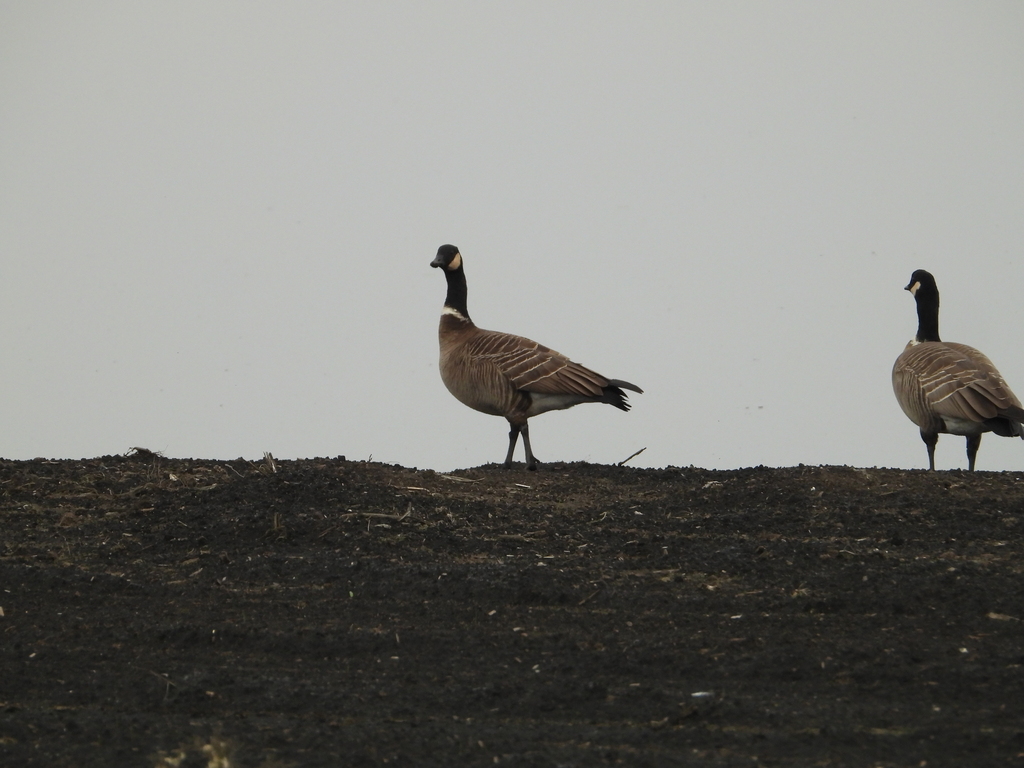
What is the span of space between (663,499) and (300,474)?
Answer: 2815 mm

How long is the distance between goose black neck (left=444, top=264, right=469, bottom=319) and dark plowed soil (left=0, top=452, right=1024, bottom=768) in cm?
407

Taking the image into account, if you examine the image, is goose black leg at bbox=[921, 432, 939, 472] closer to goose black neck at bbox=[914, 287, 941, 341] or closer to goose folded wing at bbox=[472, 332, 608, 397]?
goose black neck at bbox=[914, 287, 941, 341]

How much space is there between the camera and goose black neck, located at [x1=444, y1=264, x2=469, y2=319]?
44.0 ft

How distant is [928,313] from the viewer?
13.9m

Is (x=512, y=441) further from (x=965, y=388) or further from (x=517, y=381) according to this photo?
(x=965, y=388)

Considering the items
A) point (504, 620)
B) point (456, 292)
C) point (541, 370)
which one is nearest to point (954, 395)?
point (541, 370)

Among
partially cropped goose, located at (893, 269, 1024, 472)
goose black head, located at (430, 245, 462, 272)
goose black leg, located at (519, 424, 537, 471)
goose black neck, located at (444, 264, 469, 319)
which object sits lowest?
goose black leg, located at (519, 424, 537, 471)

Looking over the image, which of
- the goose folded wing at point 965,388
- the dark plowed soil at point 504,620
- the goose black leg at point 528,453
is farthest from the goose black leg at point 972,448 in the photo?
the goose black leg at point 528,453

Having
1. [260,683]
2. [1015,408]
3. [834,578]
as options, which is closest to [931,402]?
[1015,408]

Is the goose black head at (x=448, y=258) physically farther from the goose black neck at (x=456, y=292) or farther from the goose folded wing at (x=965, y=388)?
the goose folded wing at (x=965, y=388)

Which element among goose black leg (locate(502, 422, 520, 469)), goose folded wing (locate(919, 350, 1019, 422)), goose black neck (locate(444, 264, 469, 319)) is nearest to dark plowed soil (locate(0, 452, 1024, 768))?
goose folded wing (locate(919, 350, 1019, 422))

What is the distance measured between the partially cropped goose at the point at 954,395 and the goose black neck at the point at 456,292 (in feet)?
15.9

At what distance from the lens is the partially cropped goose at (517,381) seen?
1168 cm

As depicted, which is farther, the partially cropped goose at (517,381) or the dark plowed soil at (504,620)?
the partially cropped goose at (517,381)
